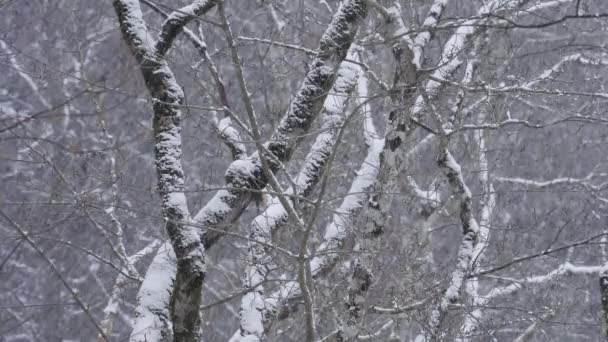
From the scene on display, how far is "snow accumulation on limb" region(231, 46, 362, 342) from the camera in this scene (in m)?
5.39

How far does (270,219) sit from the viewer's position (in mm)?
5672

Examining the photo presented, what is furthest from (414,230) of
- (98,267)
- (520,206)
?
(520,206)

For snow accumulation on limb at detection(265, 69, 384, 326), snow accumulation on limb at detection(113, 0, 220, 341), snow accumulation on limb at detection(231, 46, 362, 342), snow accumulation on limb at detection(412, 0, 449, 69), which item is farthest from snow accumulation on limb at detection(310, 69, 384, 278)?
snow accumulation on limb at detection(113, 0, 220, 341)

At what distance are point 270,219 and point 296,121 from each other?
3.08 ft

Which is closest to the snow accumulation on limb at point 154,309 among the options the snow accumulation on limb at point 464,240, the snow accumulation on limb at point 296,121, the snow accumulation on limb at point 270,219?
the snow accumulation on limb at point 296,121

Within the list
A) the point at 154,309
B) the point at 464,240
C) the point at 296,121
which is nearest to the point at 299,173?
the point at 296,121

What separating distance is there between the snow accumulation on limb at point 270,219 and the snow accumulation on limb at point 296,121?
0.68 ft

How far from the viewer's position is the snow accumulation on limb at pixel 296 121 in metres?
4.83

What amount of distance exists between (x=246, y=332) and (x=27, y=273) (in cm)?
1402

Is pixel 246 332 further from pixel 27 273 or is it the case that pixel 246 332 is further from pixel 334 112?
pixel 27 273

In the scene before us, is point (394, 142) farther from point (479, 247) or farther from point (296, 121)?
point (479, 247)

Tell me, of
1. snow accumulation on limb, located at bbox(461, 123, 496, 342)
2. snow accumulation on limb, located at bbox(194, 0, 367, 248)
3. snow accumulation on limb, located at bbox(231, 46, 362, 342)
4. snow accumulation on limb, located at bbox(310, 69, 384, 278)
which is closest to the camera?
snow accumulation on limb, located at bbox(194, 0, 367, 248)

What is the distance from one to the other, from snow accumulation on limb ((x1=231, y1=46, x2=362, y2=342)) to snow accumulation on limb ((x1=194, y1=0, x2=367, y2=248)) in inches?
8.1

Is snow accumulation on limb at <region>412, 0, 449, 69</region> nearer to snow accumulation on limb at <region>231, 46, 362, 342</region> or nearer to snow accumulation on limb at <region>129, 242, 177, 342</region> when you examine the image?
snow accumulation on limb at <region>231, 46, 362, 342</region>
